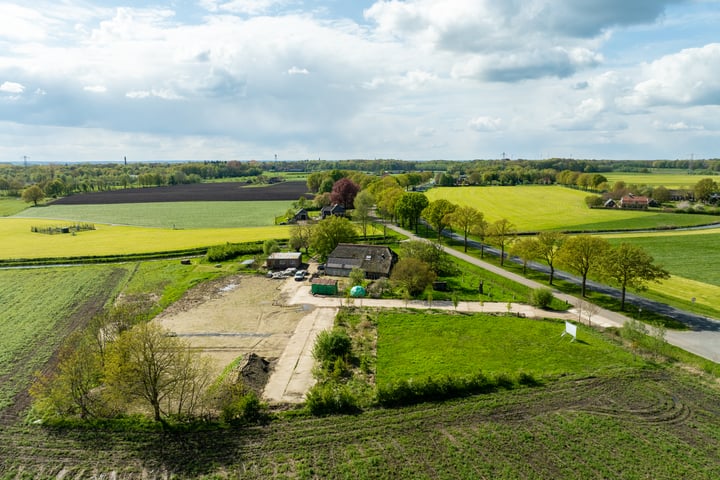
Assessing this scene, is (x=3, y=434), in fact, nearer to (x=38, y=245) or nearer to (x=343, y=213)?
(x=38, y=245)

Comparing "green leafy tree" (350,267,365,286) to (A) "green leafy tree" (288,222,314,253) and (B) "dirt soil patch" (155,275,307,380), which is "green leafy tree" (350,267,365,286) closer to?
(B) "dirt soil patch" (155,275,307,380)

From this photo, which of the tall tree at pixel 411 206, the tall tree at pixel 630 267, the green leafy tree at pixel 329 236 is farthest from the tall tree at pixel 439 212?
the tall tree at pixel 630 267

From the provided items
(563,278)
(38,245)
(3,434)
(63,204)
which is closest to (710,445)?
(563,278)

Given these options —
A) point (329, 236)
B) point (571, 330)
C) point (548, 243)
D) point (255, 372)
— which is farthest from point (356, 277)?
point (548, 243)

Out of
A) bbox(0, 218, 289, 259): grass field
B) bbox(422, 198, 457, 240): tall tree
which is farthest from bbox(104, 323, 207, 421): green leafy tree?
bbox(422, 198, 457, 240): tall tree

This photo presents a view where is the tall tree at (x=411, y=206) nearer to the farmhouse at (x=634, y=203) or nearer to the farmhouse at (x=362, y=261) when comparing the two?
the farmhouse at (x=362, y=261)

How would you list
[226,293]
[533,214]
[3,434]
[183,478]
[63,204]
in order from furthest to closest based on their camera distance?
1. [63,204]
2. [533,214]
3. [226,293]
4. [3,434]
5. [183,478]

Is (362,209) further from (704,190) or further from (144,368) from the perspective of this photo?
(704,190)
